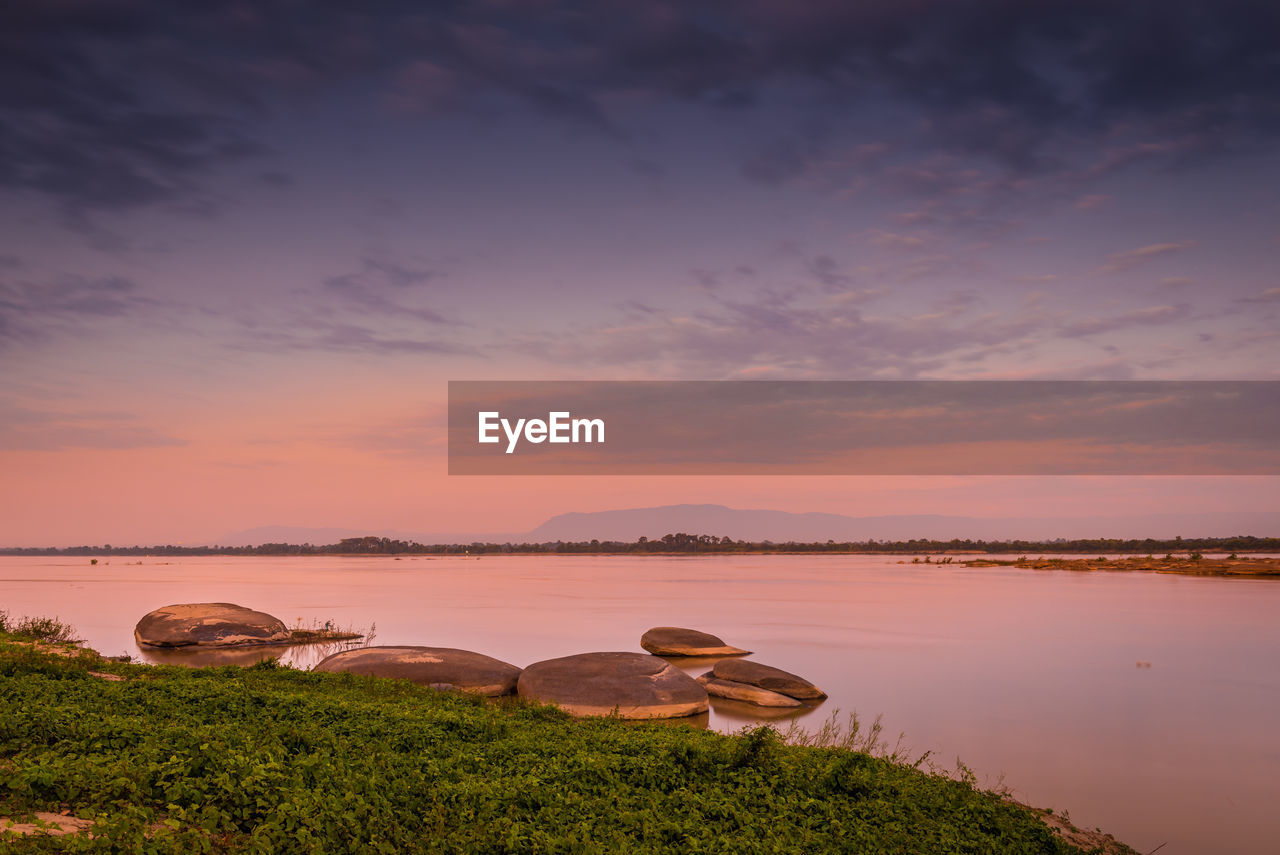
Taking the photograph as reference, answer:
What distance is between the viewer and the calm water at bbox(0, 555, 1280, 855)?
13133 millimetres

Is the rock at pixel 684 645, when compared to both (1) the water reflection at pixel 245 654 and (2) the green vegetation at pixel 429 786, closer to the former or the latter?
(1) the water reflection at pixel 245 654

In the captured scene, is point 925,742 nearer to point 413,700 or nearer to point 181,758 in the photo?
point 413,700

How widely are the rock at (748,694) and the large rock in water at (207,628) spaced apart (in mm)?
16448

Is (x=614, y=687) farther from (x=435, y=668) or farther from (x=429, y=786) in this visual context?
(x=429, y=786)

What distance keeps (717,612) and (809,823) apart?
3356cm

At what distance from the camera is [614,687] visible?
16.0 metres

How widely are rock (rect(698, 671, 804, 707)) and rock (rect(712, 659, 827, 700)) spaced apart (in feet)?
0.63

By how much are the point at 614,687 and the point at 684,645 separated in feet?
31.8

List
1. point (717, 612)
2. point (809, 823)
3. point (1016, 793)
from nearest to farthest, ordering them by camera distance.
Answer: point (809, 823) → point (1016, 793) → point (717, 612)

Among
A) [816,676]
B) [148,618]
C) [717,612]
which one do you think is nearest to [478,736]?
[816,676]

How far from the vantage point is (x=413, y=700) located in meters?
14.0

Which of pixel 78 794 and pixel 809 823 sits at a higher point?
pixel 78 794

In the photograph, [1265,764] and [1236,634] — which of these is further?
[1236,634]

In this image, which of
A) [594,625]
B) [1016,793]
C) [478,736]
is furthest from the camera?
[594,625]
